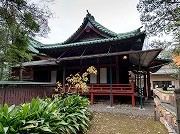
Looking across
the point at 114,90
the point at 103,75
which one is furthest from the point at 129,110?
the point at 103,75

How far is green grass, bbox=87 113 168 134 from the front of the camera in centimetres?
728

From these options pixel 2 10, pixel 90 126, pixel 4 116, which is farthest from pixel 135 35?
pixel 4 116

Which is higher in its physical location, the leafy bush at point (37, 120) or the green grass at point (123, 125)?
the leafy bush at point (37, 120)

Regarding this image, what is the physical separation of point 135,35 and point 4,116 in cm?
1025

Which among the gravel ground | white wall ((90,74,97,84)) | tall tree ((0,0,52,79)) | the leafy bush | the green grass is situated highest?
tall tree ((0,0,52,79))

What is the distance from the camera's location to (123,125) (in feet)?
26.9

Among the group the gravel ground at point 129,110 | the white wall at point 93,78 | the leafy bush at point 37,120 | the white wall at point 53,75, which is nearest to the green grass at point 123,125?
the gravel ground at point 129,110

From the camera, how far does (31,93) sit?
12570 mm

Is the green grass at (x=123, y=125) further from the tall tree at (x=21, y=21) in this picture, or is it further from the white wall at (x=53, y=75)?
the white wall at (x=53, y=75)

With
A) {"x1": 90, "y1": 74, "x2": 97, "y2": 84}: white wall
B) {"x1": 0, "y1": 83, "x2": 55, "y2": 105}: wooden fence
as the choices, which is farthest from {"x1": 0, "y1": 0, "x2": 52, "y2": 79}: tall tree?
{"x1": 90, "y1": 74, "x2": 97, "y2": 84}: white wall

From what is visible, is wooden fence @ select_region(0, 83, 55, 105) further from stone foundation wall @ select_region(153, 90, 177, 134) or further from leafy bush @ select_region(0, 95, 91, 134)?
stone foundation wall @ select_region(153, 90, 177, 134)

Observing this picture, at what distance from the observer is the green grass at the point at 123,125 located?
287 inches

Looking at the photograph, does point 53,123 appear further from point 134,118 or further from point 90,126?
point 134,118

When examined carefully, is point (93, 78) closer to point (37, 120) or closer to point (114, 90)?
point (114, 90)
